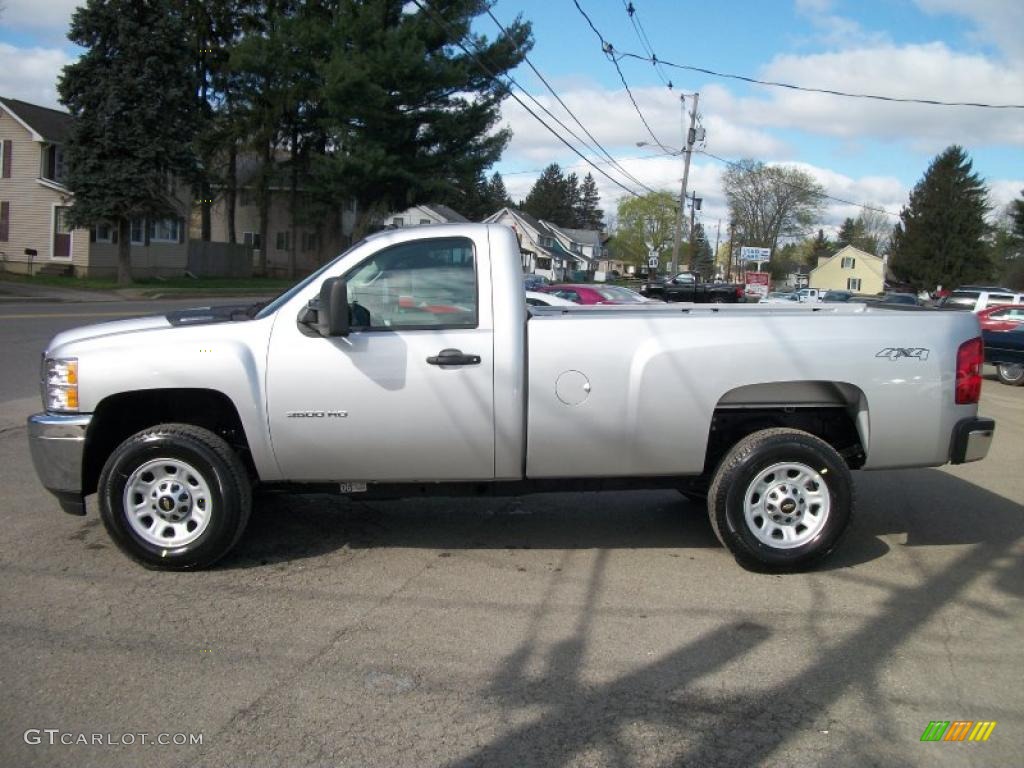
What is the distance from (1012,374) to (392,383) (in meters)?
16.7

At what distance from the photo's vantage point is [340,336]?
16.2 ft

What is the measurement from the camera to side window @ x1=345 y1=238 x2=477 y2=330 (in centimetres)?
509

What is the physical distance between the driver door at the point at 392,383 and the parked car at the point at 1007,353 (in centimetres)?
1556

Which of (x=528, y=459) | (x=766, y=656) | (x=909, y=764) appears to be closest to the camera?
(x=909, y=764)

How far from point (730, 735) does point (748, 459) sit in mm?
2046

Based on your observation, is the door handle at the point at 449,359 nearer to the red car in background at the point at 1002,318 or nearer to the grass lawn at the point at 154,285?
the red car in background at the point at 1002,318

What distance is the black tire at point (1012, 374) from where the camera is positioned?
17.6m

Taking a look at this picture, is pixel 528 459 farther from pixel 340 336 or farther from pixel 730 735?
pixel 730 735

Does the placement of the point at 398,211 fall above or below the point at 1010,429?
above

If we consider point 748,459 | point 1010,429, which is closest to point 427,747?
point 748,459

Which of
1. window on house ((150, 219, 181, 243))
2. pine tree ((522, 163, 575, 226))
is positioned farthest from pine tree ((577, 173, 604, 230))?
window on house ((150, 219, 181, 243))

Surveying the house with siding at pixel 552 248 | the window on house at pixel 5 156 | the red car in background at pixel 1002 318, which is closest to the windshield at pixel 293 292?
the red car in background at pixel 1002 318

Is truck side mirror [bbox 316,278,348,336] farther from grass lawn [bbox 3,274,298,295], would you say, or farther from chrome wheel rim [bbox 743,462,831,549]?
grass lawn [bbox 3,274,298,295]

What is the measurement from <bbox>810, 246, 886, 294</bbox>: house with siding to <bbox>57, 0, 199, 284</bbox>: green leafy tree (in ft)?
276
